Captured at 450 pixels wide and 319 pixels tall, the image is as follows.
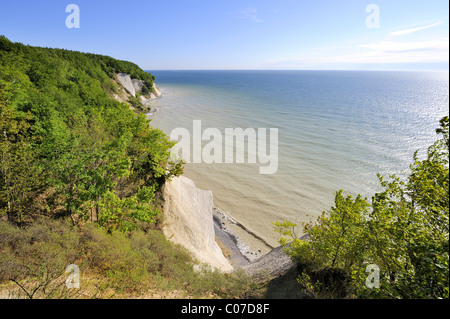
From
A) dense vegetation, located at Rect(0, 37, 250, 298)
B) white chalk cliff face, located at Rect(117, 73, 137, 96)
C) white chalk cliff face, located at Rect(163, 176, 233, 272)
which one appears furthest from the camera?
white chalk cliff face, located at Rect(117, 73, 137, 96)

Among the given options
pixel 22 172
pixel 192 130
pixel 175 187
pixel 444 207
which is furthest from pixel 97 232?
pixel 192 130

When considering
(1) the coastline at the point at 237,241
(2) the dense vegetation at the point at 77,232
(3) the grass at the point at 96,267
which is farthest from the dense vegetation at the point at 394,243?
(1) the coastline at the point at 237,241

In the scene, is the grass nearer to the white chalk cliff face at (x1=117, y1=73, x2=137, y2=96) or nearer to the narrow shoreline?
the narrow shoreline

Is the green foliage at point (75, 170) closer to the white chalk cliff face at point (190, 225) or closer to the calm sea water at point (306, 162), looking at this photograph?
the white chalk cliff face at point (190, 225)

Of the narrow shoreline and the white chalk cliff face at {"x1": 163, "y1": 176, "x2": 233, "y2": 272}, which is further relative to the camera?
the narrow shoreline

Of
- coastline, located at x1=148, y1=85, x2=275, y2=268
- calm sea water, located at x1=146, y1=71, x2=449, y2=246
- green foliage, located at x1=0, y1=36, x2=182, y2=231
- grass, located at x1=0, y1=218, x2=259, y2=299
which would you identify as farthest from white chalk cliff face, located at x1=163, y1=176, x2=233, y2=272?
calm sea water, located at x1=146, y1=71, x2=449, y2=246

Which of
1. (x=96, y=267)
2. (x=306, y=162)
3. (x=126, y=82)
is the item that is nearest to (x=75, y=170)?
(x=96, y=267)
